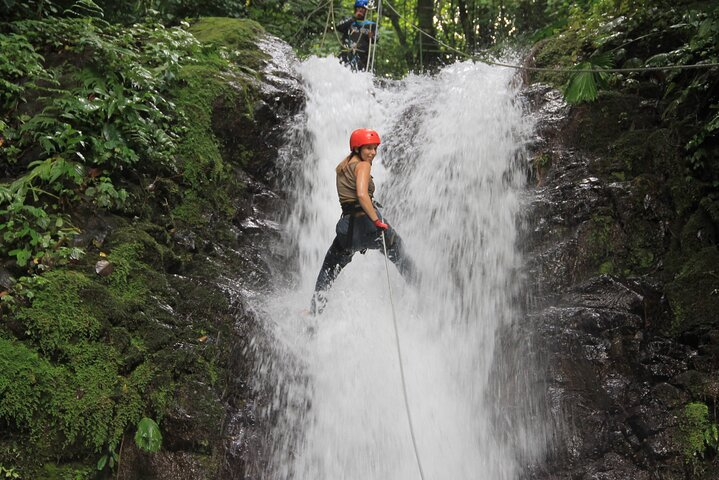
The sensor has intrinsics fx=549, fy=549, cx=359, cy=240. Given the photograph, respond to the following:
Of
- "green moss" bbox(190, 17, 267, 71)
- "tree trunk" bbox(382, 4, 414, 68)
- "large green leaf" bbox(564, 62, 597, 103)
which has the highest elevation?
"tree trunk" bbox(382, 4, 414, 68)

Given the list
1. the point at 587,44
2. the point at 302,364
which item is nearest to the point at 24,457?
the point at 302,364

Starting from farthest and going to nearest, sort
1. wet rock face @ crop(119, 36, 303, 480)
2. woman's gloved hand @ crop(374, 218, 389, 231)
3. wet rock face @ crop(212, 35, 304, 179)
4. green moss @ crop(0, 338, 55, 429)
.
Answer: wet rock face @ crop(212, 35, 304, 179) → woman's gloved hand @ crop(374, 218, 389, 231) → wet rock face @ crop(119, 36, 303, 480) → green moss @ crop(0, 338, 55, 429)

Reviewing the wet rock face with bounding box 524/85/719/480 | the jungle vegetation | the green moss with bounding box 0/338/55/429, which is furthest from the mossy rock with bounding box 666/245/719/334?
the green moss with bounding box 0/338/55/429

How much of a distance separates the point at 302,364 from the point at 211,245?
5.73 ft

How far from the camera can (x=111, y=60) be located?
6.37m

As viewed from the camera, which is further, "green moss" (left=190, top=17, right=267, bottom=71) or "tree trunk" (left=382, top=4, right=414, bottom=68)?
"tree trunk" (left=382, top=4, right=414, bottom=68)

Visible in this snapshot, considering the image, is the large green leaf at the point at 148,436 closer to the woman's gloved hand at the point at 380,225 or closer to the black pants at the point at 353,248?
the black pants at the point at 353,248

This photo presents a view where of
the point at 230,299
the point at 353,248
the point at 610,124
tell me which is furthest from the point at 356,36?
the point at 230,299

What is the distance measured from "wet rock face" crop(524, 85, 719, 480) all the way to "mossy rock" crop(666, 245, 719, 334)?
0.27 ft

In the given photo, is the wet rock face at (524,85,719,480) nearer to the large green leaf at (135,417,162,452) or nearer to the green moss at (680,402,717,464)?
the green moss at (680,402,717,464)

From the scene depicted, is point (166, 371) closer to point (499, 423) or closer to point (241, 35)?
point (499, 423)

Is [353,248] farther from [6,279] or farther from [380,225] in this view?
[6,279]

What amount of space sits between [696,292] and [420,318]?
9.10ft

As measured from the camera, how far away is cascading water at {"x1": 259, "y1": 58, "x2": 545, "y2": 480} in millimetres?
5164
